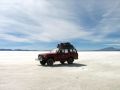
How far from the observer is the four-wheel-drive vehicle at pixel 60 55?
2581 cm

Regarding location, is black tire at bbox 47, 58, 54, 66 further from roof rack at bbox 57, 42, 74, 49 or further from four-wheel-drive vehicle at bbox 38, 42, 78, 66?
roof rack at bbox 57, 42, 74, 49

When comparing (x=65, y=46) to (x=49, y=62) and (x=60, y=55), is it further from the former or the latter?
(x=49, y=62)

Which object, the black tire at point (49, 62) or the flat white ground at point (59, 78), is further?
the black tire at point (49, 62)

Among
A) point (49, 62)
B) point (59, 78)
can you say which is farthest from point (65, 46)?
point (59, 78)

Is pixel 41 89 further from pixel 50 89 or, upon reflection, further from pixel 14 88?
pixel 14 88

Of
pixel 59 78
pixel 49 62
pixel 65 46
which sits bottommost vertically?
pixel 59 78

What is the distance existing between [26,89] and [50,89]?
3.64 ft

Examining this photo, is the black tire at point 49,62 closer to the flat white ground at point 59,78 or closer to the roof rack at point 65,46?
the roof rack at point 65,46

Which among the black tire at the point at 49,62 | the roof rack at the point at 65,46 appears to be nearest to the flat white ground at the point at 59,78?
the black tire at the point at 49,62

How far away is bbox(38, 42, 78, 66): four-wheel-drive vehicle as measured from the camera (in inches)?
1016

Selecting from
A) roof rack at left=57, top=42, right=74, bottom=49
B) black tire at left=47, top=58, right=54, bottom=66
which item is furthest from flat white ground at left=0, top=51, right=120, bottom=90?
roof rack at left=57, top=42, right=74, bottom=49

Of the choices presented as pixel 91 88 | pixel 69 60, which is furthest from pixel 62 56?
pixel 91 88

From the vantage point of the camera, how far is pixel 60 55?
2708 cm

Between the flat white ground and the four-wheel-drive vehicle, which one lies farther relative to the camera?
the four-wheel-drive vehicle
